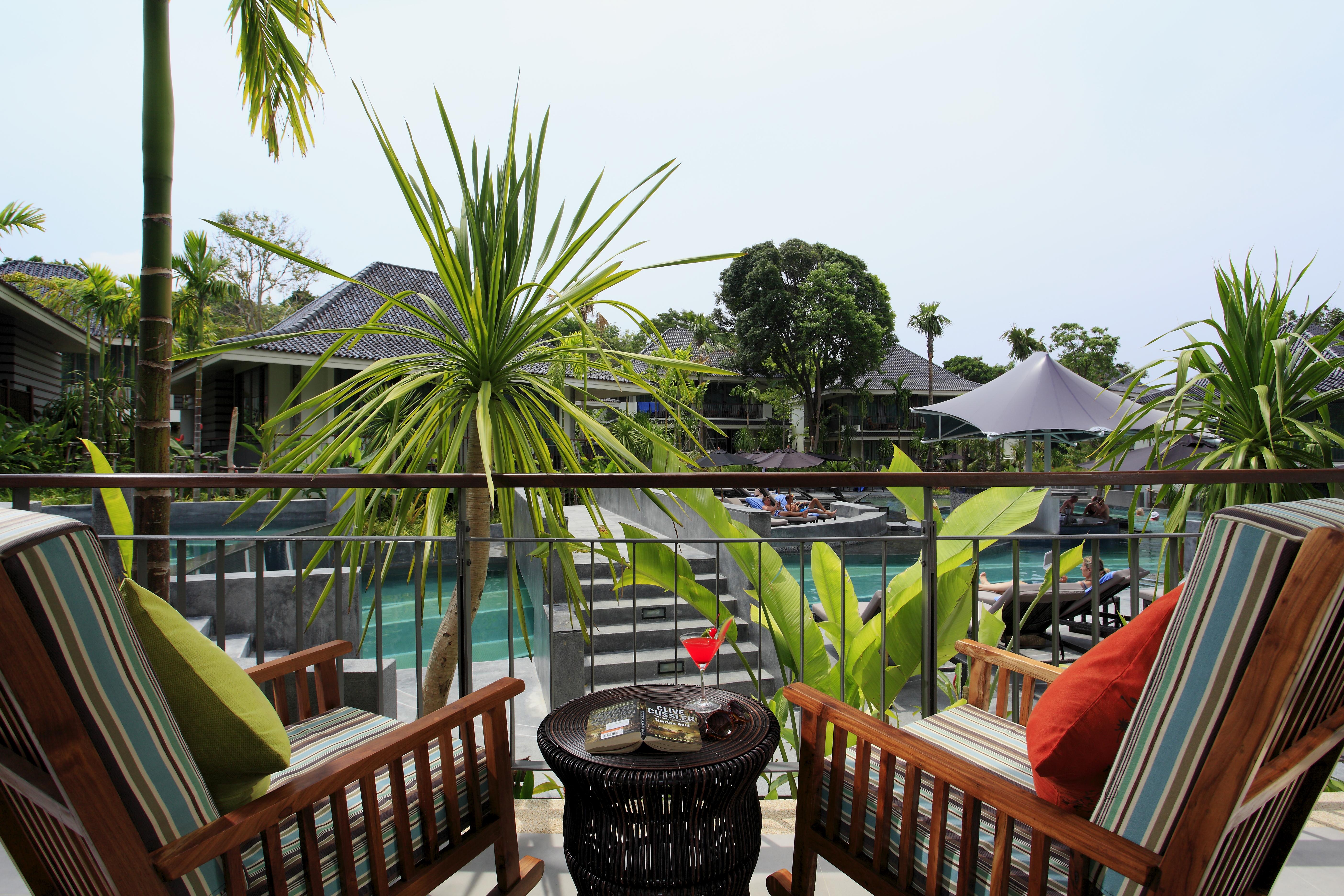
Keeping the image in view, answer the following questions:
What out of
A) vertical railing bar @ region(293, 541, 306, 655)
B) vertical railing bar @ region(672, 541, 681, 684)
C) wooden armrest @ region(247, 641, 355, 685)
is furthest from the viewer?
vertical railing bar @ region(672, 541, 681, 684)

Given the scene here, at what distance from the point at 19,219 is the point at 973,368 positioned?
51282mm

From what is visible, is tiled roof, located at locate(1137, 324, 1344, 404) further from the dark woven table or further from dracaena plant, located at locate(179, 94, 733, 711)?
the dark woven table

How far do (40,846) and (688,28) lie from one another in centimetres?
963

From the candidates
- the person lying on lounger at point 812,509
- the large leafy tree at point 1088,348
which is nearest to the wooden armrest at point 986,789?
the person lying on lounger at point 812,509

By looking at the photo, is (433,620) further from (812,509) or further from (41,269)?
(41,269)

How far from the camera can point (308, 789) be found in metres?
1.03

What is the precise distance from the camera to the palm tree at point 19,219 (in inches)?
386

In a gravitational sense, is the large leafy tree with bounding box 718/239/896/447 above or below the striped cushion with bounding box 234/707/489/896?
above

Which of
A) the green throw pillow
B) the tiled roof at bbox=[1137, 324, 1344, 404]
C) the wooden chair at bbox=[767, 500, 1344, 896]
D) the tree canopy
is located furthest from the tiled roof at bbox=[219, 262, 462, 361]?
the tree canopy

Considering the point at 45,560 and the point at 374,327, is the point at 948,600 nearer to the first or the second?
the point at 374,327

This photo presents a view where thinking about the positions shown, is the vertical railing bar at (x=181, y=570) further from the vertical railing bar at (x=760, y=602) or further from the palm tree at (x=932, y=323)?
the palm tree at (x=932, y=323)

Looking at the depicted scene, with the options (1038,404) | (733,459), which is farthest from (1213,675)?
(733,459)

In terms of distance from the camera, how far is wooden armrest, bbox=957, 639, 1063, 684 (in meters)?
1.54

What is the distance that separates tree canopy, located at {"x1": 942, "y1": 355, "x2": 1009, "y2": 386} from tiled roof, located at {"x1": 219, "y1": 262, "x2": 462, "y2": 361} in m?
39.8
